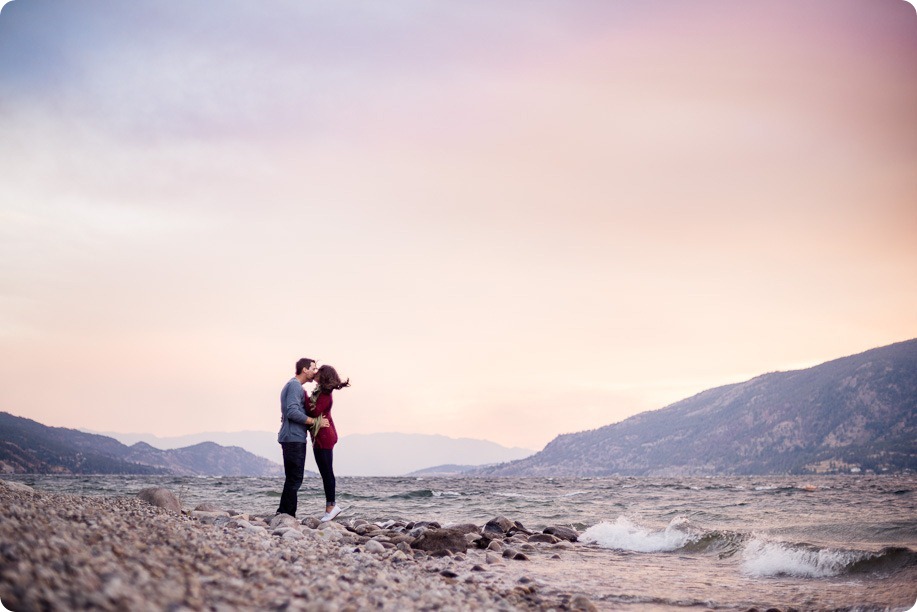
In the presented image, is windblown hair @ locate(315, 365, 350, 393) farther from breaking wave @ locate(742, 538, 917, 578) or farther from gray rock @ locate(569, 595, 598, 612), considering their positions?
breaking wave @ locate(742, 538, 917, 578)

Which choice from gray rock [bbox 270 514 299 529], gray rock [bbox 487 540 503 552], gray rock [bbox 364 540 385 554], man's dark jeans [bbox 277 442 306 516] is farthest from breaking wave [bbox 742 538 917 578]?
man's dark jeans [bbox 277 442 306 516]

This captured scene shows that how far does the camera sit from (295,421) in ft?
35.4

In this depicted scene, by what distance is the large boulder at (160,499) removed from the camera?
11943 millimetres

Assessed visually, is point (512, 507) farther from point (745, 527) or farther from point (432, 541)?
point (432, 541)

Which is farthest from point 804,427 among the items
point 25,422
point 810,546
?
point 810,546

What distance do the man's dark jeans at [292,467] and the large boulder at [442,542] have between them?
92.7 inches

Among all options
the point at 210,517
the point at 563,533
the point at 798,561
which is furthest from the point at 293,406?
the point at 798,561

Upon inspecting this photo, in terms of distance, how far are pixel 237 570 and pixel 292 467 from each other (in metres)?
6.16

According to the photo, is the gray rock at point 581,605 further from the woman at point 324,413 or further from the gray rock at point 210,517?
the gray rock at point 210,517

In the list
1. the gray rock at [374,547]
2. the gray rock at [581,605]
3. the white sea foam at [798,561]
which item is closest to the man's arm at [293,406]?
the gray rock at [374,547]

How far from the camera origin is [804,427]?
189250mm

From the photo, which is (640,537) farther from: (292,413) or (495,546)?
(292,413)

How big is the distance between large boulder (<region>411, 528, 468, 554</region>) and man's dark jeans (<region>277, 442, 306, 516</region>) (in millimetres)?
2355

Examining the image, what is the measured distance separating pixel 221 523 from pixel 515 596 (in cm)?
572
